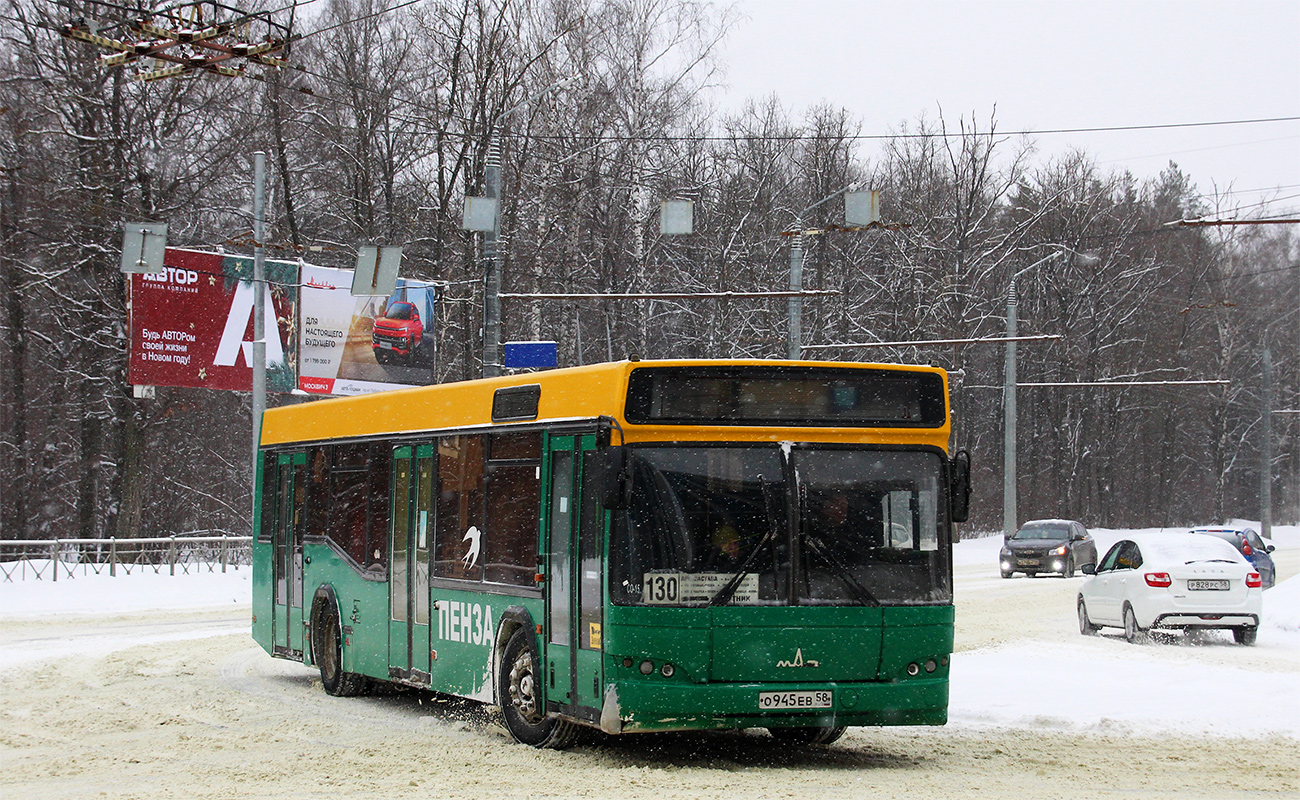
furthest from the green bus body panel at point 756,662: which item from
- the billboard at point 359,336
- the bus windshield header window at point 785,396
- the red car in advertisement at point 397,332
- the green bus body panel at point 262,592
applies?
the red car in advertisement at point 397,332

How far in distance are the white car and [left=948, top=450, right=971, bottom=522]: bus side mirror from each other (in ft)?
36.3

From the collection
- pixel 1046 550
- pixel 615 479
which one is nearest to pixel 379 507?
pixel 615 479

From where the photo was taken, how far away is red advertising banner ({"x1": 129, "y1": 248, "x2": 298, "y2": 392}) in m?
31.8

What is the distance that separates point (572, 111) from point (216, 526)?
16334mm

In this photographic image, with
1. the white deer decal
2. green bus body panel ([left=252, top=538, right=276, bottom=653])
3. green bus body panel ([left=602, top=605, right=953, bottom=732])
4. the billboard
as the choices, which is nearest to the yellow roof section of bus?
the white deer decal

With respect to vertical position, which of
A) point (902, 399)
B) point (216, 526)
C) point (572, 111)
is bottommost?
point (216, 526)

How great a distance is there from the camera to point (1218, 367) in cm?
7262

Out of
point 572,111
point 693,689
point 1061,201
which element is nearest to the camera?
point 693,689

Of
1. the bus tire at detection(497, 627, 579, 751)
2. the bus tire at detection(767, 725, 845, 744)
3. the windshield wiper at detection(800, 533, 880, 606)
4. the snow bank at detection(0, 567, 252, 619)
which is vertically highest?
the windshield wiper at detection(800, 533, 880, 606)

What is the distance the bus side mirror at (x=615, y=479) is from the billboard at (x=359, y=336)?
79.4ft

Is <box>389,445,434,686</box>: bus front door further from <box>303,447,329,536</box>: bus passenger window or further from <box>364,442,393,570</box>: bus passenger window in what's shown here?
<box>303,447,329,536</box>: bus passenger window

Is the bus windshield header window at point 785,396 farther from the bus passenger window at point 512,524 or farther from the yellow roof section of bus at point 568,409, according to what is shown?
the bus passenger window at point 512,524

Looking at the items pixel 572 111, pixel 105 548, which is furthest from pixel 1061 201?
pixel 105 548

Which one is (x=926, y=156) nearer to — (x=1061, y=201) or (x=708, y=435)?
(x=1061, y=201)
